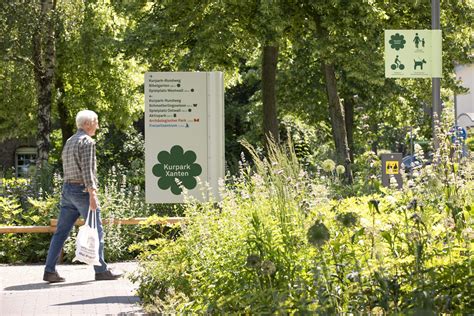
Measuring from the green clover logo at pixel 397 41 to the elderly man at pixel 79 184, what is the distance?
6177 millimetres

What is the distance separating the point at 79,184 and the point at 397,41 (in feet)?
21.6

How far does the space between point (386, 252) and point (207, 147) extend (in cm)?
594

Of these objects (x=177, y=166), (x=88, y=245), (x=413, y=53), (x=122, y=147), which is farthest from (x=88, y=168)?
(x=122, y=147)

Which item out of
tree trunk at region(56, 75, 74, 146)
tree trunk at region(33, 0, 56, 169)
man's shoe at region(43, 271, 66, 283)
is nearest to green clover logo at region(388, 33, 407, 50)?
man's shoe at region(43, 271, 66, 283)

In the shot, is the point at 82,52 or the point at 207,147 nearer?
the point at 207,147

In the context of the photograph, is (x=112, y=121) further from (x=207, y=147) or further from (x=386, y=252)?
(x=386, y=252)

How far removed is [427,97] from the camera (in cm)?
3247

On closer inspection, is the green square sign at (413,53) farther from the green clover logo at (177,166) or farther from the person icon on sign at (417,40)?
the green clover logo at (177,166)

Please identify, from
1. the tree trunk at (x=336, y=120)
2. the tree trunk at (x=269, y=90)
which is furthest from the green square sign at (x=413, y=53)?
the tree trunk at (x=336, y=120)

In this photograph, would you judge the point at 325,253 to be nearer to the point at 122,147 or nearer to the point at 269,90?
the point at 269,90

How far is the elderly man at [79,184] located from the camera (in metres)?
11.3

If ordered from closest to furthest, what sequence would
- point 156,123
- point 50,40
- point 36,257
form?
point 156,123 < point 36,257 < point 50,40

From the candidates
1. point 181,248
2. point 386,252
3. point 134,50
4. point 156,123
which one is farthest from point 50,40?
point 386,252

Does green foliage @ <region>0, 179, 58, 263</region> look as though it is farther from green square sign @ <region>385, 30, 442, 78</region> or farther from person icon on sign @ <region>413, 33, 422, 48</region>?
person icon on sign @ <region>413, 33, 422, 48</region>
